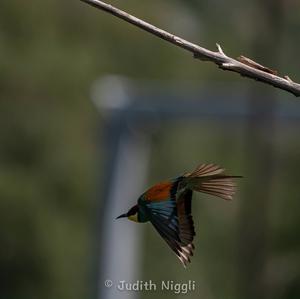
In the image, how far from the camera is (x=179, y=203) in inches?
40.2

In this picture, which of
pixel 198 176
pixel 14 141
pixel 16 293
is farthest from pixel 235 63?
pixel 14 141

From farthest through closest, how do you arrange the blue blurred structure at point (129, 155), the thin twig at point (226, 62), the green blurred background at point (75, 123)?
1. the green blurred background at point (75, 123)
2. the blue blurred structure at point (129, 155)
3. the thin twig at point (226, 62)

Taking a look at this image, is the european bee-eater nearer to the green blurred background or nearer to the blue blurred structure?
the blue blurred structure

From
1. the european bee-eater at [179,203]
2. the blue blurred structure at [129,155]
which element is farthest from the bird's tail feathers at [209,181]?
the blue blurred structure at [129,155]

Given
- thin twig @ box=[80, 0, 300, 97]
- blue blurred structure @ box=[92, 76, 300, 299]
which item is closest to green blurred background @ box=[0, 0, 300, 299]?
blue blurred structure @ box=[92, 76, 300, 299]

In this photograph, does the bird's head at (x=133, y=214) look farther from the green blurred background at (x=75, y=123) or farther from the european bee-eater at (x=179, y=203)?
the green blurred background at (x=75, y=123)

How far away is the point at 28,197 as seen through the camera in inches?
248

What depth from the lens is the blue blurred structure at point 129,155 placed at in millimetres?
1936

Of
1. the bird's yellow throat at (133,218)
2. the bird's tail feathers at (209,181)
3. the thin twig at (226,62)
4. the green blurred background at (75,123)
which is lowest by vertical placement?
the bird's yellow throat at (133,218)

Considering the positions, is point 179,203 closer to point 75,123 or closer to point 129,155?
point 129,155

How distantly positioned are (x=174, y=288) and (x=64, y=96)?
6.95 meters

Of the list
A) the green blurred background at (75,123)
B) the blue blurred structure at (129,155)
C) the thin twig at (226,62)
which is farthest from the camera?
the green blurred background at (75,123)

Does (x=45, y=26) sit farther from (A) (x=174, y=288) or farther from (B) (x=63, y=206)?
(A) (x=174, y=288)

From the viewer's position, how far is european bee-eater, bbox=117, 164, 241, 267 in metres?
1.02
